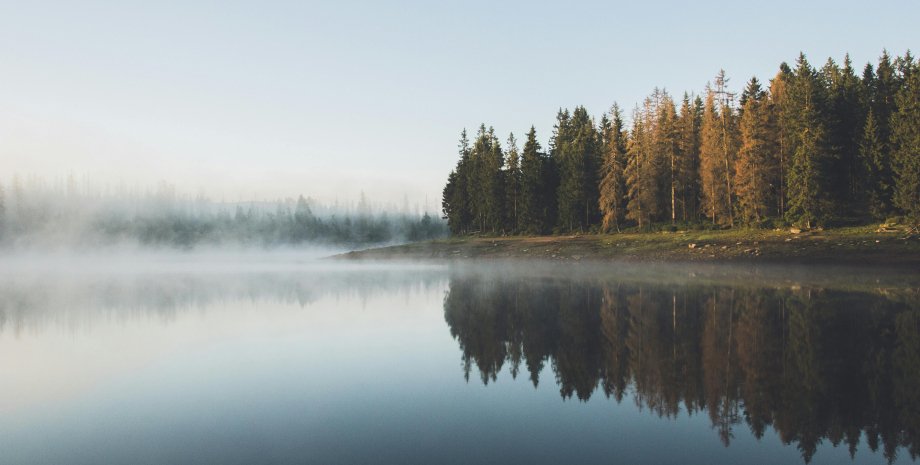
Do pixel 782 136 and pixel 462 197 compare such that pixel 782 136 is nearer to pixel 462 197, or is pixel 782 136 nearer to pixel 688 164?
pixel 688 164

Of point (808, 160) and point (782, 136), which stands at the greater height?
point (782, 136)

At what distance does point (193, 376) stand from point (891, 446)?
11.6 meters

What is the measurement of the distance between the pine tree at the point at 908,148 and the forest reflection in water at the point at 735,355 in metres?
27.9

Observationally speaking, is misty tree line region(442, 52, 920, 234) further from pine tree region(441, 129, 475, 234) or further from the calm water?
the calm water

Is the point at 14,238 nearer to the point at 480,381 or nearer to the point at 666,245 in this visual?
the point at 666,245

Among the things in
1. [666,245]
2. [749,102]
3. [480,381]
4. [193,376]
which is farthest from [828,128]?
[193,376]

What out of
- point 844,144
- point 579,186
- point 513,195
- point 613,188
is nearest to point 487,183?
point 513,195

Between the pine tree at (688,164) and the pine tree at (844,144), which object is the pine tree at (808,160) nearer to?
the pine tree at (844,144)

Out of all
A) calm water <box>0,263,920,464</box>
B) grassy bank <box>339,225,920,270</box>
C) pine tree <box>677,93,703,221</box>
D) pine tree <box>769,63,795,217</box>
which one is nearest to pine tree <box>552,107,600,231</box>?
grassy bank <box>339,225,920,270</box>

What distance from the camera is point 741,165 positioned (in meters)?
55.9

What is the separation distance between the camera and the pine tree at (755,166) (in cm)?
5444

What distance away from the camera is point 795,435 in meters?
7.84

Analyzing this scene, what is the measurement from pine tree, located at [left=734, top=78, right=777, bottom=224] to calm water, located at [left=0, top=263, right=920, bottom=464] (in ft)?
113

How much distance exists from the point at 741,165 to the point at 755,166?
1215 millimetres
